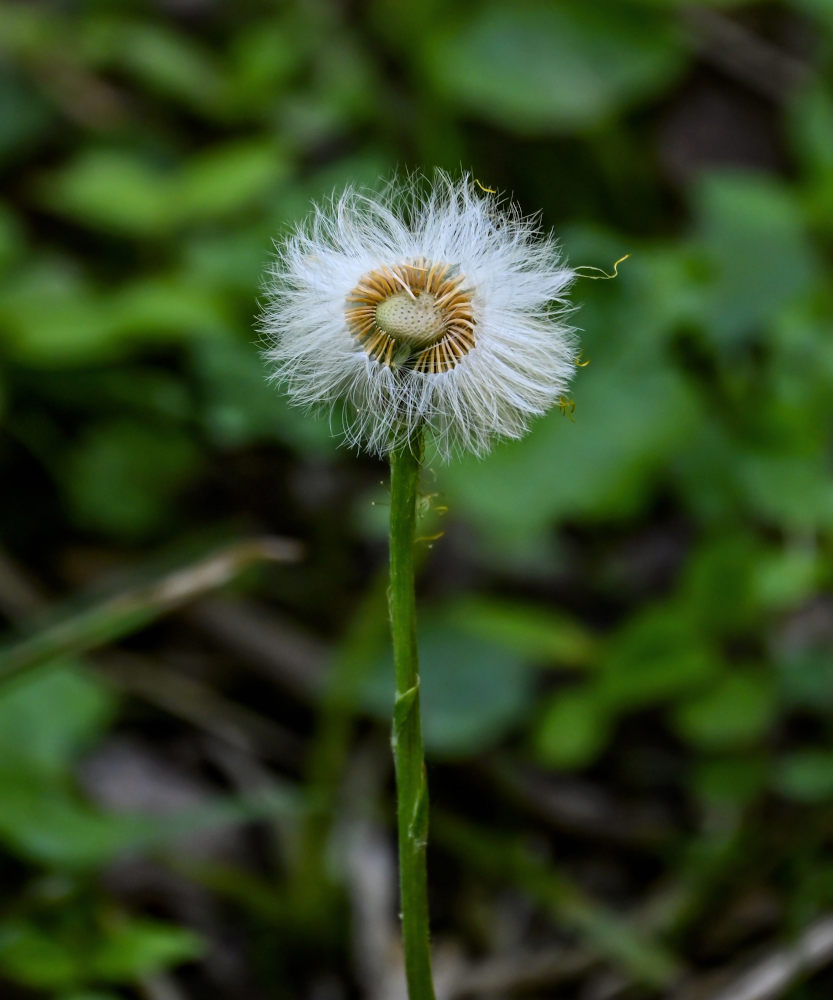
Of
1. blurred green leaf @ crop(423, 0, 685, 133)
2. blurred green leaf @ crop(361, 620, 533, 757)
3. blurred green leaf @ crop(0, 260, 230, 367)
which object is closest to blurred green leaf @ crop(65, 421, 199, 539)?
blurred green leaf @ crop(0, 260, 230, 367)

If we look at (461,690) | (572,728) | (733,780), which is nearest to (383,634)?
(461,690)

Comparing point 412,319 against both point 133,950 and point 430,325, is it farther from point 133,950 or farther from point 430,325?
point 133,950

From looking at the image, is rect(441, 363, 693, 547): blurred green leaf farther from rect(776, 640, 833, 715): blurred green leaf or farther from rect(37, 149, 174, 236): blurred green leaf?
rect(37, 149, 174, 236): blurred green leaf

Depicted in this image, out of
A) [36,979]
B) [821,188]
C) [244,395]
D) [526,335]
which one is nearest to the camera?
[526,335]

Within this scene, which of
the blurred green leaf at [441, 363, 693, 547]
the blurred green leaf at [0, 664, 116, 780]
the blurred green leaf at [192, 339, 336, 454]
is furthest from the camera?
the blurred green leaf at [192, 339, 336, 454]

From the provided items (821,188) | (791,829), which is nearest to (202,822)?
(791,829)

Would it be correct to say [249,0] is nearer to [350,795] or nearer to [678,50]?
[678,50]

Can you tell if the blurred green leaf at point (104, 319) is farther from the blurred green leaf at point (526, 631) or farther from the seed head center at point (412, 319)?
the seed head center at point (412, 319)

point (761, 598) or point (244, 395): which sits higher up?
point (244, 395)
